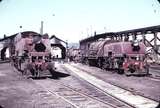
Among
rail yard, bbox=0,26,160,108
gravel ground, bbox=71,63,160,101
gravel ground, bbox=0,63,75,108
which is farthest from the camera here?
gravel ground, bbox=71,63,160,101

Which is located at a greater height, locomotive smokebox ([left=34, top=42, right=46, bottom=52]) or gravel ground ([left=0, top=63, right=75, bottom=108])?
locomotive smokebox ([left=34, top=42, right=46, bottom=52])

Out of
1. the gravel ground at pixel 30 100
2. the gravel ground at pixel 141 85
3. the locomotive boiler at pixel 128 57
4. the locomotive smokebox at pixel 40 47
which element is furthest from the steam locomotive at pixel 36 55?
the locomotive boiler at pixel 128 57

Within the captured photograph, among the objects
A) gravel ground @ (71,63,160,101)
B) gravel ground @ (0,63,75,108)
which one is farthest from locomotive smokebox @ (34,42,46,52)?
gravel ground @ (0,63,75,108)

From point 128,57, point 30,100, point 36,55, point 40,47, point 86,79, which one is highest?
point 40,47

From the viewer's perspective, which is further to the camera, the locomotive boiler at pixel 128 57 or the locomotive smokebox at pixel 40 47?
the locomotive boiler at pixel 128 57

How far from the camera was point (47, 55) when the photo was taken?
2123 centimetres

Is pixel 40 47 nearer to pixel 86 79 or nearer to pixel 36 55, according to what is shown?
pixel 36 55

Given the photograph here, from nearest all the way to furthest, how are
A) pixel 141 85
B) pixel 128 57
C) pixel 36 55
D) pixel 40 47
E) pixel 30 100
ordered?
pixel 30 100
pixel 141 85
pixel 36 55
pixel 40 47
pixel 128 57

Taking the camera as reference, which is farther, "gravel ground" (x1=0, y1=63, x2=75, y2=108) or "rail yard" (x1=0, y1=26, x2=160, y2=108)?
"rail yard" (x1=0, y1=26, x2=160, y2=108)

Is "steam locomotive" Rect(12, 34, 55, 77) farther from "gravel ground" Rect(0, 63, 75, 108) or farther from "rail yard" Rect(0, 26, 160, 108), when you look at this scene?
"gravel ground" Rect(0, 63, 75, 108)

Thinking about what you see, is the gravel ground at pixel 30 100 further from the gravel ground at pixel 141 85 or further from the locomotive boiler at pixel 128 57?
the locomotive boiler at pixel 128 57

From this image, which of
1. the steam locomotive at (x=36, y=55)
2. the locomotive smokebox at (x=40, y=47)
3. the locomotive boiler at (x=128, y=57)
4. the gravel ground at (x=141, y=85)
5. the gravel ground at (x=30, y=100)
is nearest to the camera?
the gravel ground at (x=30, y=100)

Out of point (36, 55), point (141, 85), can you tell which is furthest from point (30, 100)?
point (36, 55)

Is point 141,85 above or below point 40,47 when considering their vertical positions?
below
